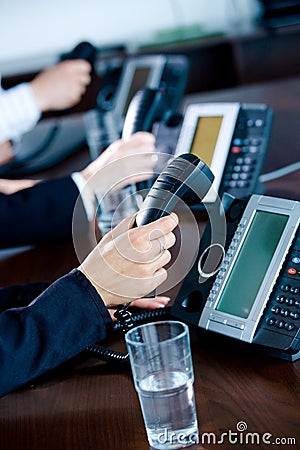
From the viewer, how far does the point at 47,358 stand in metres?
0.99

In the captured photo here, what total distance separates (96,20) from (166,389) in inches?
129

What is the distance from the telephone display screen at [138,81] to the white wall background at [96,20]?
160 centimetres

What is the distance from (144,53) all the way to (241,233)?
→ 8.61 ft

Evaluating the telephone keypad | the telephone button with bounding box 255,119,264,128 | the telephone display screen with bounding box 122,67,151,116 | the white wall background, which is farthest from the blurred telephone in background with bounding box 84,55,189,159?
the white wall background

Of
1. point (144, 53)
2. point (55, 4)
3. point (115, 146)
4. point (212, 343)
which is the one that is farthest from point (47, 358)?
point (55, 4)

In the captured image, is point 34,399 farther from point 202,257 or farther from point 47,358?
point 202,257

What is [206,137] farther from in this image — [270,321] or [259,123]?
[270,321]

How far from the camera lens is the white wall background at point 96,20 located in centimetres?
385

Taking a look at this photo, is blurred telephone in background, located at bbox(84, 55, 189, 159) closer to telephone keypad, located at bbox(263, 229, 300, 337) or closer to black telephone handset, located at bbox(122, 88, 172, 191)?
black telephone handset, located at bbox(122, 88, 172, 191)

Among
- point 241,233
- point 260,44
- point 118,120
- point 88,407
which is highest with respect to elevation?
point 241,233

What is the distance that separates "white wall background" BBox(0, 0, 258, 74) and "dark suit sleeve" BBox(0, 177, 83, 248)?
2325 mm

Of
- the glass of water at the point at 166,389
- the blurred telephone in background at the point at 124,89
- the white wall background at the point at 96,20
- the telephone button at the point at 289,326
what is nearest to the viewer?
the glass of water at the point at 166,389

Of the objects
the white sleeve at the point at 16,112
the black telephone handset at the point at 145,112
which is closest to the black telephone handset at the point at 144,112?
the black telephone handset at the point at 145,112

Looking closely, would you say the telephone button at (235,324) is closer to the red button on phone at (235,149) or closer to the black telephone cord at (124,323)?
the black telephone cord at (124,323)
